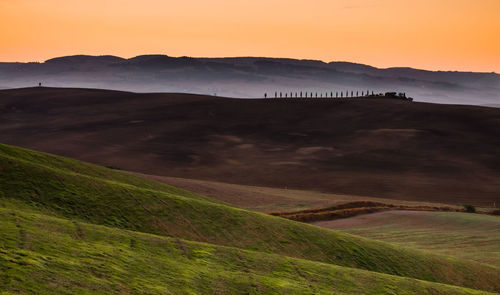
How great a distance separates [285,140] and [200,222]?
92.1 metres

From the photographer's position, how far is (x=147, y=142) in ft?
403

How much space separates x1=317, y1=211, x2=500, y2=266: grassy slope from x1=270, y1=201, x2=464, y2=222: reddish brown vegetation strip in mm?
1386

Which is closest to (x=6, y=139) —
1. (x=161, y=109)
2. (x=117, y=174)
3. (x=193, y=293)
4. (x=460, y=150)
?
(x=161, y=109)

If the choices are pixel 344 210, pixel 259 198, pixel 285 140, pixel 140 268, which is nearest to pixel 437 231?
pixel 344 210

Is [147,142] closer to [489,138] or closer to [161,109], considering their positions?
[161,109]

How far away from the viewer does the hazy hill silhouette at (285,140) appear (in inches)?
3728

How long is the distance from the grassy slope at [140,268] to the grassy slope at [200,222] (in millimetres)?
4398

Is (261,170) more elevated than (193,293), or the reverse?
(193,293)

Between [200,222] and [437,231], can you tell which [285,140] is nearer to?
[437,231]

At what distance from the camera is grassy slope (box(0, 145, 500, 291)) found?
96.6ft

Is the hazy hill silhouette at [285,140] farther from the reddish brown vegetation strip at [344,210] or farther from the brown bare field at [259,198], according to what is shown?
the brown bare field at [259,198]

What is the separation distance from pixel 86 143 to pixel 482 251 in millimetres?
89568

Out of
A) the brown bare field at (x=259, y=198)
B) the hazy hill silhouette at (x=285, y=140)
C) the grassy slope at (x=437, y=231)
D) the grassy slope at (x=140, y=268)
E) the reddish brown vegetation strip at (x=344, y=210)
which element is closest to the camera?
the grassy slope at (x=140, y=268)

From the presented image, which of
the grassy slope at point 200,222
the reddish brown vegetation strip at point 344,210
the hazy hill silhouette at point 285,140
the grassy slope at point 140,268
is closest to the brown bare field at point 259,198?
the reddish brown vegetation strip at point 344,210
